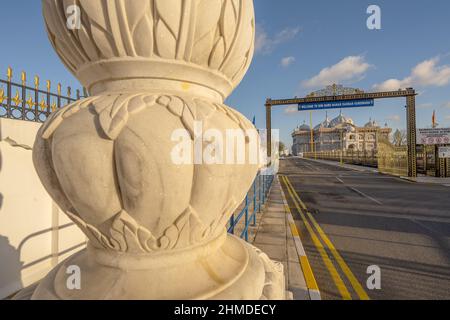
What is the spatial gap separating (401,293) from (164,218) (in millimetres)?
3954

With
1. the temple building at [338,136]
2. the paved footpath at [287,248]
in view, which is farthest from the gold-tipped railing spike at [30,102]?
the temple building at [338,136]

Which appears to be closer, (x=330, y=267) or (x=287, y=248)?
(x=330, y=267)

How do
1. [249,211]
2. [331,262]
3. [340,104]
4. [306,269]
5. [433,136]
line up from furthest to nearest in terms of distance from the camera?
[340,104]
[433,136]
[249,211]
[331,262]
[306,269]

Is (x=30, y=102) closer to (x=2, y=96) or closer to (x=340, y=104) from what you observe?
(x=2, y=96)

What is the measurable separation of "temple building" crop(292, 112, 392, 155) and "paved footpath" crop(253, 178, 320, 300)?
64.2 meters

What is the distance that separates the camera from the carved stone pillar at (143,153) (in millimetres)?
856

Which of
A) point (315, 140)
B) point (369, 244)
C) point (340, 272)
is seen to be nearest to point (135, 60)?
point (340, 272)

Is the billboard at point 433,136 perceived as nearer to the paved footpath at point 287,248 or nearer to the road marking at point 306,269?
the paved footpath at point 287,248

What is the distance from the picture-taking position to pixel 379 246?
4.58 meters

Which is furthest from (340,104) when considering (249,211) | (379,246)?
(379,246)

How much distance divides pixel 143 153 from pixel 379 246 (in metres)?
5.67

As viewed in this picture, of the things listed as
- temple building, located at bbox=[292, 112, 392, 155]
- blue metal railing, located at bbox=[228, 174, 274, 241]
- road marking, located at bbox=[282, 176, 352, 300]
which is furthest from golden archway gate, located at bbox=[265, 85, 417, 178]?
temple building, located at bbox=[292, 112, 392, 155]

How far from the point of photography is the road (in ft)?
10.5

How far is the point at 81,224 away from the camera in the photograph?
1027mm
